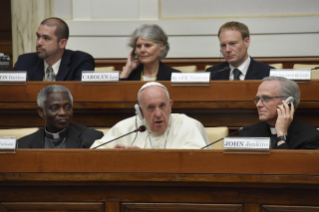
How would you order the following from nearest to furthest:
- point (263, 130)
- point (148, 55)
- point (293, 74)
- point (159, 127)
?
1. point (263, 130)
2. point (159, 127)
3. point (293, 74)
4. point (148, 55)

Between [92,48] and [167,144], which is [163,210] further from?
[92,48]

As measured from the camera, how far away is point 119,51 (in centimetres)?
480

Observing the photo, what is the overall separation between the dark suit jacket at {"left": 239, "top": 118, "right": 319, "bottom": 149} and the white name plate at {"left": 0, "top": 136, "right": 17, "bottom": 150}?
127 cm

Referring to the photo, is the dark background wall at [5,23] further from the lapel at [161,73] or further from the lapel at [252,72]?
the lapel at [252,72]

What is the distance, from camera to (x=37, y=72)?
3.68m

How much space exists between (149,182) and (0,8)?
410 centimetres

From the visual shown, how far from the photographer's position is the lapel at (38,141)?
2.90 metres

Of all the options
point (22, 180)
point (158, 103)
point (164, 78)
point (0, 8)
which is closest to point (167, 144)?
point (158, 103)

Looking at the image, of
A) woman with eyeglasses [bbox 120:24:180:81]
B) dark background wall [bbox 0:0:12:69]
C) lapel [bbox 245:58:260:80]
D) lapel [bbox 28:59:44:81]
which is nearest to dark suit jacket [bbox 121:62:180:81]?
woman with eyeglasses [bbox 120:24:180:81]

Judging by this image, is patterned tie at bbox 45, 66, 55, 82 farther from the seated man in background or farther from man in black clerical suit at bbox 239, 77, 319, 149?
man in black clerical suit at bbox 239, 77, 319, 149

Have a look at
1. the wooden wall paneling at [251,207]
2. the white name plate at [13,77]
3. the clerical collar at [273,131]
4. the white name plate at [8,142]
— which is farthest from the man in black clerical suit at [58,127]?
the wooden wall paneling at [251,207]

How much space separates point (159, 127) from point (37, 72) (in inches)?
51.8

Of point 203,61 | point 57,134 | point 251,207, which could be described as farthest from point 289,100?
point 203,61

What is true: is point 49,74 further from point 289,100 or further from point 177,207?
point 177,207
